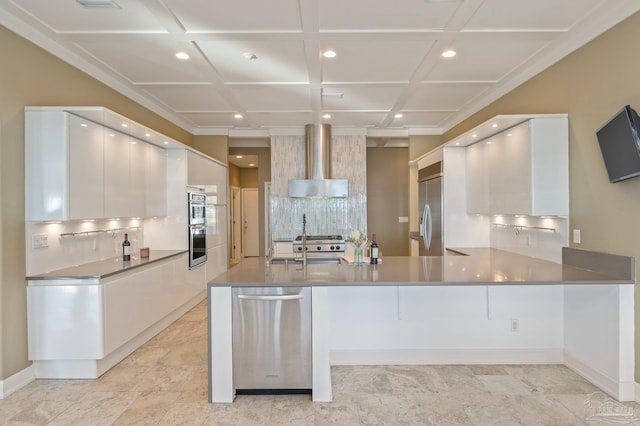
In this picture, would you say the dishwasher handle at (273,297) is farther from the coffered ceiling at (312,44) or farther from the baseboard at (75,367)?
the coffered ceiling at (312,44)

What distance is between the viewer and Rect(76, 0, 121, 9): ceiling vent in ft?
8.20

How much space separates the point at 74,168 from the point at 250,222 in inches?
292

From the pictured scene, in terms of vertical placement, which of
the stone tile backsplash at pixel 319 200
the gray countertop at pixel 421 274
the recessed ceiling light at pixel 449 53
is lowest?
the gray countertop at pixel 421 274

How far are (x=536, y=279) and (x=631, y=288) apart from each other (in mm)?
685

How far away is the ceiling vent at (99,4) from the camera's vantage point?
2498 mm

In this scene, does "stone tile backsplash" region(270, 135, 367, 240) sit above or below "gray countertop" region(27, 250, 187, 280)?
above

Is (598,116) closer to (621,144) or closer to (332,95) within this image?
(621,144)

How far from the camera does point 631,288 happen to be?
8.30 ft

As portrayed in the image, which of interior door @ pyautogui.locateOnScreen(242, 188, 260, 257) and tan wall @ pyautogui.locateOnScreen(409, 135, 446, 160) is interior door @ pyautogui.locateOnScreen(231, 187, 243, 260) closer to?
interior door @ pyautogui.locateOnScreen(242, 188, 260, 257)

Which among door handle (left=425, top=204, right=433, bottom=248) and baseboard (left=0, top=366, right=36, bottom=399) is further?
door handle (left=425, top=204, right=433, bottom=248)

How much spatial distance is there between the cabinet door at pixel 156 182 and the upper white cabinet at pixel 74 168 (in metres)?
0.38

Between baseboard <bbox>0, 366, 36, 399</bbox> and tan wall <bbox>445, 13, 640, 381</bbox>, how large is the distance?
14.9 ft

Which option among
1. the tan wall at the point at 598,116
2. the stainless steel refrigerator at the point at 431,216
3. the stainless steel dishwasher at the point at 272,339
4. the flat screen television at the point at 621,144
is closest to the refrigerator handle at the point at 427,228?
the stainless steel refrigerator at the point at 431,216

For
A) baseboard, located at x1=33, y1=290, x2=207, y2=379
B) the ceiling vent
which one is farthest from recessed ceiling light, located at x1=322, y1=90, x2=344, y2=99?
baseboard, located at x1=33, y1=290, x2=207, y2=379
